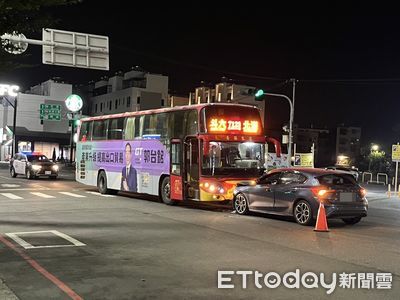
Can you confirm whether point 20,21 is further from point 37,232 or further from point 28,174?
point 28,174

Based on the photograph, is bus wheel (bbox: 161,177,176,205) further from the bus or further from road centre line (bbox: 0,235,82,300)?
road centre line (bbox: 0,235,82,300)

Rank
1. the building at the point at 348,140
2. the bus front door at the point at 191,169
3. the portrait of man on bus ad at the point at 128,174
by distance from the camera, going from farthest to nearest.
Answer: the building at the point at 348,140
the portrait of man on bus ad at the point at 128,174
the bus front door at the point at 191,169

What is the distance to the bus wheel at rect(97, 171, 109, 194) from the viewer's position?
76.6 feet

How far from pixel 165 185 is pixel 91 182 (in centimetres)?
697

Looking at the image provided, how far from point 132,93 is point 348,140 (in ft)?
182

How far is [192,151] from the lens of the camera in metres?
17.0

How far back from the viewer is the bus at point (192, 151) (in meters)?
16.7

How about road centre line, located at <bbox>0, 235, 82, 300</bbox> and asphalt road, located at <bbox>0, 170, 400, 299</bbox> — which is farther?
asphalt road, located at <bbox>0, 170, 400, 299</bbox>

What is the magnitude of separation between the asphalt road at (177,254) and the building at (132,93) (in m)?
59.5

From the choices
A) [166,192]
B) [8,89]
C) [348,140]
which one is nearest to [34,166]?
[166,192]

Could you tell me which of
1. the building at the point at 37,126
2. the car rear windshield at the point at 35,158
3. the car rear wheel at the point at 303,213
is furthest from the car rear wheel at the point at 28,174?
the building at the point at 37,126

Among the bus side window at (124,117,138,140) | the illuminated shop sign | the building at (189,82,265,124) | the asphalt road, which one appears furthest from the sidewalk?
the building at (189,82,265,124)

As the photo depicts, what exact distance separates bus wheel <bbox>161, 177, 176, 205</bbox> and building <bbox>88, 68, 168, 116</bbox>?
182 ft

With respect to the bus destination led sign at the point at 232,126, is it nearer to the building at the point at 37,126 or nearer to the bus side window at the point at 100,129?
the bus side window at the point at 100,129
